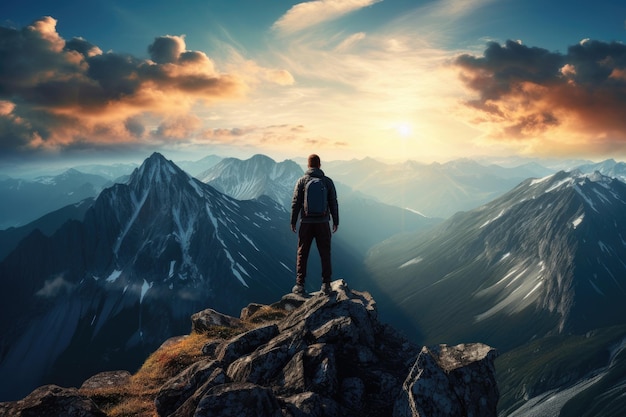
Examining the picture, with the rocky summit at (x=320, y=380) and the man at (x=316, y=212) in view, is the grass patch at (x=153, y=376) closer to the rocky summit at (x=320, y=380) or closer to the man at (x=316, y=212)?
the rocky summit at (x=320, y=380)

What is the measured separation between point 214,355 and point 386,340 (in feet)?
27.6

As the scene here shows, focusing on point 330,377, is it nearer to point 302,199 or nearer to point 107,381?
point 302,199

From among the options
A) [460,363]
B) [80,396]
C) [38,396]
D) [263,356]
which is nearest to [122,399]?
[80,396]

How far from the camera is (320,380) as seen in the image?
1216cm

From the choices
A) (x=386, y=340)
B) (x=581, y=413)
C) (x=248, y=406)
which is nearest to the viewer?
(x=248, y=406)

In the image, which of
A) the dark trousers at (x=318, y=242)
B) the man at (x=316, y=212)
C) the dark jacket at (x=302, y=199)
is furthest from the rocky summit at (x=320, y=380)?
the dark jacket at (x=302, y=199)

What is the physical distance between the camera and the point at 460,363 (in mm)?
12906

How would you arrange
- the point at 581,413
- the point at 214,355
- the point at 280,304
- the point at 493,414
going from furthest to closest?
the point at 581,413, the point at 280,304, the point at 214,355, the point at 493,414

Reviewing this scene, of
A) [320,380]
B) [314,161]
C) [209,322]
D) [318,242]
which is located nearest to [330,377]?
[320,380]

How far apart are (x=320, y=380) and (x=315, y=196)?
790 cm

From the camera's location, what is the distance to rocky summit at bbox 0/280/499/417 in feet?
35.7

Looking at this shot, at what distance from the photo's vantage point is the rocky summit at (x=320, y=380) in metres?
10.9

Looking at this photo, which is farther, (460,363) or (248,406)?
(460,363)

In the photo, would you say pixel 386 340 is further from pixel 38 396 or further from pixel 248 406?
pixel 38 396
